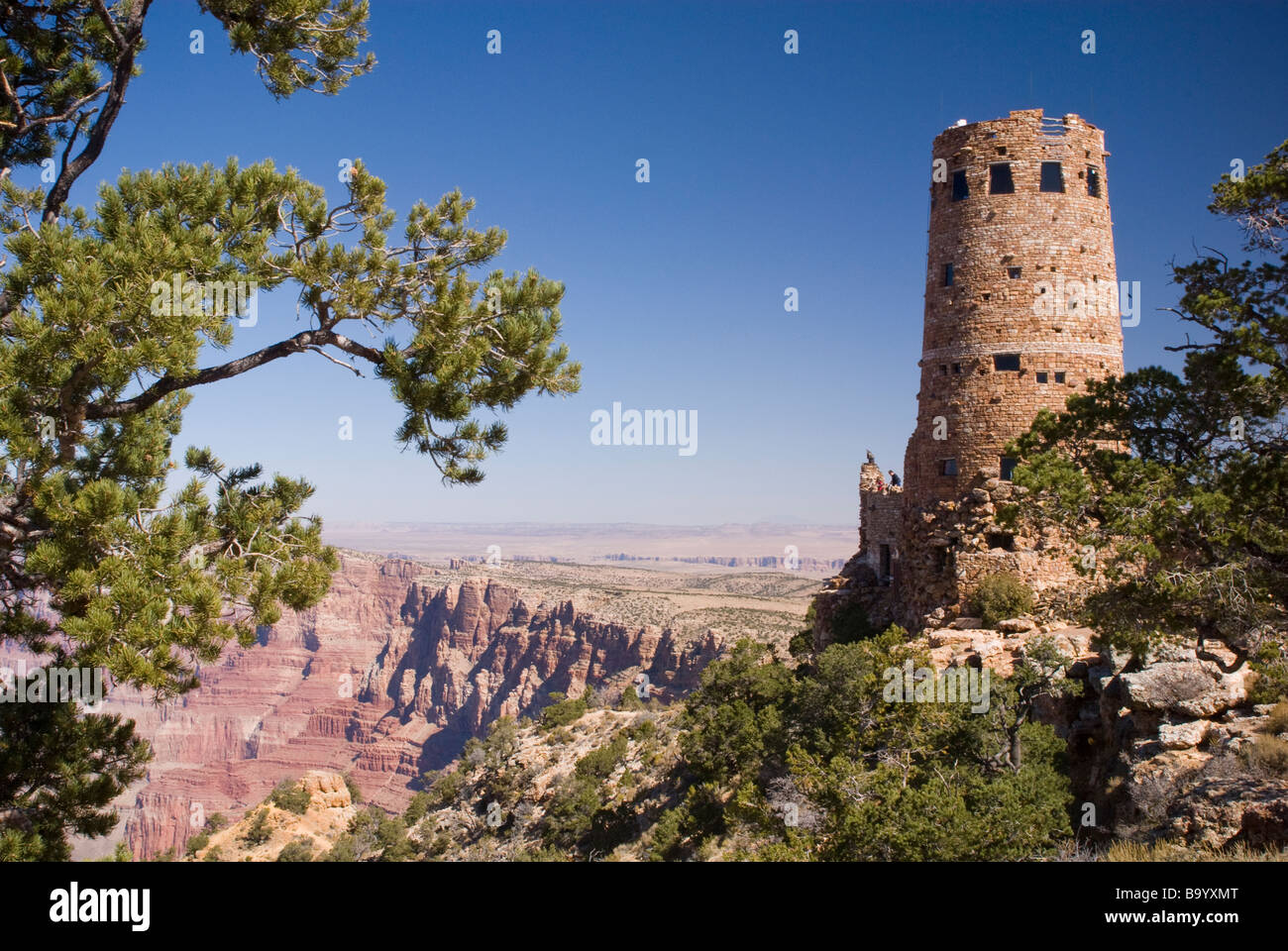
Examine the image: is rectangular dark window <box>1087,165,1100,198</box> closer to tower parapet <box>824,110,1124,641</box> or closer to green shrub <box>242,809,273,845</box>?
tower parapet <box>824,110,1124,641</box>

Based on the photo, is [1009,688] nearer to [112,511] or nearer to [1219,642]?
[1219,642]

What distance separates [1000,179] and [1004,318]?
3606mm

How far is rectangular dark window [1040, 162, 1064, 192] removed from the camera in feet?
71.3

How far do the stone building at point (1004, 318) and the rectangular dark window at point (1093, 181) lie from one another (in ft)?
0.12

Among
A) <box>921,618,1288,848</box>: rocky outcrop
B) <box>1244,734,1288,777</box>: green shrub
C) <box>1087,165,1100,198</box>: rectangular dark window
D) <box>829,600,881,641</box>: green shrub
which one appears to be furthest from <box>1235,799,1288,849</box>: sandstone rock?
<box>1087,165,1100,198</box>: rectangular dark window

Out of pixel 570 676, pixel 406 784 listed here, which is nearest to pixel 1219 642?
pixel 570 676

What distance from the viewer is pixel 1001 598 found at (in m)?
20.5

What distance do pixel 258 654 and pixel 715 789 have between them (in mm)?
133368

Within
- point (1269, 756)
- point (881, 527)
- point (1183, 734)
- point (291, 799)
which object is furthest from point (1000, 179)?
point (291, 799)

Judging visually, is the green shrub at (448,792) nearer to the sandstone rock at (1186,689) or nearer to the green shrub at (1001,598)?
the green shrub at (1001,598)

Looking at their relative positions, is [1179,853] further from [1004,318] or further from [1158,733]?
[1004,318]

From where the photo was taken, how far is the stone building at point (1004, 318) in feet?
69.8

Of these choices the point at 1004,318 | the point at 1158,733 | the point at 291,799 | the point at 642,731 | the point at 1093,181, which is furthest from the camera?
the point at 291,799

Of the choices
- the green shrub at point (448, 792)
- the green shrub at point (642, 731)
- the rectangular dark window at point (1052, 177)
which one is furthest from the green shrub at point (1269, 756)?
the green shrub at point (448, 792)
